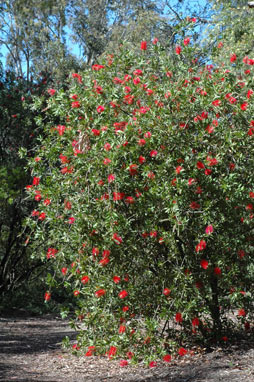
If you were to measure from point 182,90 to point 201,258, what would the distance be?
163cm

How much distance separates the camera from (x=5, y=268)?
9164mm

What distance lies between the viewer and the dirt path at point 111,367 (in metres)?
4.16

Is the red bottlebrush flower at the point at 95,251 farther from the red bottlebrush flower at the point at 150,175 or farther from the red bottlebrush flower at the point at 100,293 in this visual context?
the red bottlebrush flower at the point at 150,175

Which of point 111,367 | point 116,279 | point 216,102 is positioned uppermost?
point 216,102

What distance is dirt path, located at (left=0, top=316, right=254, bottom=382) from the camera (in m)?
4.16

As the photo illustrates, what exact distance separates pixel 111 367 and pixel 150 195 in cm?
201

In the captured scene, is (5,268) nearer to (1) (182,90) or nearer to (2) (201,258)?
(2) (201,258)

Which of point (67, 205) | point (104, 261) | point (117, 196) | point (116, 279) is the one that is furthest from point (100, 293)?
point (117, 196)

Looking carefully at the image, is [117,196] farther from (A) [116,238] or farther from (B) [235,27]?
(B) [235,27]

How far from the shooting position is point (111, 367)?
4895 mm

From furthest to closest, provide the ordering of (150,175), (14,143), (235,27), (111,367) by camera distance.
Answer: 1. (235,27)
2. (14,143)
3. (111,367)
4. (150,175)

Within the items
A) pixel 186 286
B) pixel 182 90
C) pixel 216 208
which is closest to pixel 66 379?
pixel 186 286

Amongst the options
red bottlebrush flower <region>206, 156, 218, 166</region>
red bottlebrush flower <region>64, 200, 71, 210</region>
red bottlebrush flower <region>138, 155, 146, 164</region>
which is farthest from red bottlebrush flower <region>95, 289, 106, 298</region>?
red bottlebrush flower <region>206, 156, 218, 166</region>

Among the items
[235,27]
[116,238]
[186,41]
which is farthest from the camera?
[235,27]
